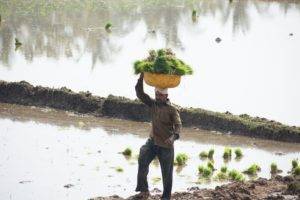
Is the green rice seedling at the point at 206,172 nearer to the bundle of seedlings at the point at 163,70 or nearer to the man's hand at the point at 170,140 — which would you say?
the man's hand at the point at 170,140

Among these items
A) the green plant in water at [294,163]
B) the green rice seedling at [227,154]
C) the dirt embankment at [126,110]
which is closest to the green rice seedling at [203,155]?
the green rice seedling at [227,154]

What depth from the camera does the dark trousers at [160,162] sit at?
9578 mm

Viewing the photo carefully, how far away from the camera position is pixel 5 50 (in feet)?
64.7

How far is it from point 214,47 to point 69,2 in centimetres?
1062

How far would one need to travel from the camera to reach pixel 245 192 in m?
10.0

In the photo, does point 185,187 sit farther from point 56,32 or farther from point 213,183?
point 56,32

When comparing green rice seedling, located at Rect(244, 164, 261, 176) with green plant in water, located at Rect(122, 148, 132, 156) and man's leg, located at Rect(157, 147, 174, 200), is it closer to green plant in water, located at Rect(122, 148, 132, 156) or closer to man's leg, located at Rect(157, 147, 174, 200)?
green plant in water, located at Rect(122, 148, 132, 156)

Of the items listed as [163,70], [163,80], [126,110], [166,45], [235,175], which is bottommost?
[235,175]

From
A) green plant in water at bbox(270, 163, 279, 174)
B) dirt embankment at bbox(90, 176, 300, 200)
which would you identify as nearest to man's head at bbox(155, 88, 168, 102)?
dirt embankment at bbox(90, 176, 300, 200)

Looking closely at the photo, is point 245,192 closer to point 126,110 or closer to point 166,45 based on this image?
point 126,110

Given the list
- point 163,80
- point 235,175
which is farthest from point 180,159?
point 163,80

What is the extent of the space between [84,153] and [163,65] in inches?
136

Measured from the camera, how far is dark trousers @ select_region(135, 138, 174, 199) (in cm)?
958

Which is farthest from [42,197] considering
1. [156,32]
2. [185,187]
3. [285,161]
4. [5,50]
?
[156,32]
